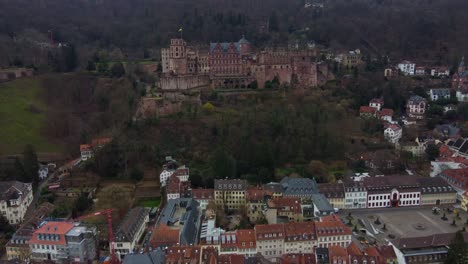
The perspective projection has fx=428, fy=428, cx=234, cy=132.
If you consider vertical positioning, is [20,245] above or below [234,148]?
below

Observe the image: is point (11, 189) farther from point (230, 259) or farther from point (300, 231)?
point (300, 231)

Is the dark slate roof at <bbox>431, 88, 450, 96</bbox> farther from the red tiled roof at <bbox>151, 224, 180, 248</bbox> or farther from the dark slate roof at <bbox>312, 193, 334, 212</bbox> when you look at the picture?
the red tiled roof at <bbox>151, 224, 180, 248</bbox>

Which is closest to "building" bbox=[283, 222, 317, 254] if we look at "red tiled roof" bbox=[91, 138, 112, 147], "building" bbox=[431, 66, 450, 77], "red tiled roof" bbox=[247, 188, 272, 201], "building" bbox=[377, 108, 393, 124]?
"red tiled roof" bbox=[247, 188, 272, 201]

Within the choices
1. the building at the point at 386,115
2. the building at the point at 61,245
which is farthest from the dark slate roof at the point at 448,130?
the building at the point at 61,245

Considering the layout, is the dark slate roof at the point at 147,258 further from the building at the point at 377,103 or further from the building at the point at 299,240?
the building at the point at 377,103

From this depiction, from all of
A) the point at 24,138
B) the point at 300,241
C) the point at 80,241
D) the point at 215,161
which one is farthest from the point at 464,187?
the point at 24,138

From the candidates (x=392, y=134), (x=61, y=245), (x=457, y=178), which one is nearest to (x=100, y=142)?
(x=61, y=245)

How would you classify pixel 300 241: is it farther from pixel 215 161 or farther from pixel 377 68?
pixel 377 68
